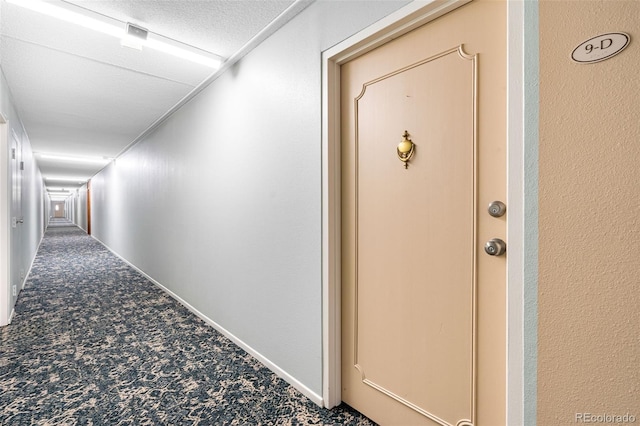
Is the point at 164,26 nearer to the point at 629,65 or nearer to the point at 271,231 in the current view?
the point at 271,231

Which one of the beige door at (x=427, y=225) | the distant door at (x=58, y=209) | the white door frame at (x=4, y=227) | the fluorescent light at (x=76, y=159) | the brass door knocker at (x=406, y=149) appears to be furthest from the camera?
the distant door at (x=58, y=209)

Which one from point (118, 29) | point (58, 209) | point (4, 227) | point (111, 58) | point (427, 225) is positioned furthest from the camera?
point (58, 209)

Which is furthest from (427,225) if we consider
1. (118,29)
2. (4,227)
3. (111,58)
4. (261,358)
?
(4,227)

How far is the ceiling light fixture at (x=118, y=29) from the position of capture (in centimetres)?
201

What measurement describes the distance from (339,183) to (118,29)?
2.05m

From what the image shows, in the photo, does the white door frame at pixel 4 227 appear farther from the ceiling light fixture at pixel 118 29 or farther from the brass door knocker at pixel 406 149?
the brass door knocker at pixel 406 149

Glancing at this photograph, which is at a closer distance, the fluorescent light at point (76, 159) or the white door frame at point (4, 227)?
the white door frame at point (4, 227)

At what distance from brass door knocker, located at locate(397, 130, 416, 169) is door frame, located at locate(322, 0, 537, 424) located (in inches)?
18.0

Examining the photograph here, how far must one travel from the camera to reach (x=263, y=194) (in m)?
2.45

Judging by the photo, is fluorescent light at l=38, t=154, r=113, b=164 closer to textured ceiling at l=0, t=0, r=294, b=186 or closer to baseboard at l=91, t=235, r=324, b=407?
textured ceiling at l=0, t=0, r=294, b=186

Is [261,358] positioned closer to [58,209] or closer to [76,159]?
[76,159]

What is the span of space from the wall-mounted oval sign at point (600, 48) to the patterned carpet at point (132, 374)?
198 centimetres

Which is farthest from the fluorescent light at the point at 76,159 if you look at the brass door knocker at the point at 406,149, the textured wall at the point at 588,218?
the textured wall at the point at 588,218

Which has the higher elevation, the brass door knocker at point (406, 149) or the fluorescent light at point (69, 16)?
the fluorescent light at point (69, 16)
